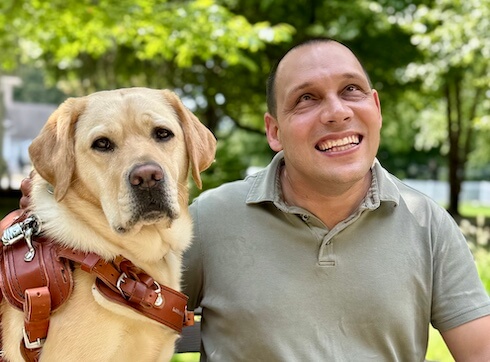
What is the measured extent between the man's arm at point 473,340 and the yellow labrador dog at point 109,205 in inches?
43.3

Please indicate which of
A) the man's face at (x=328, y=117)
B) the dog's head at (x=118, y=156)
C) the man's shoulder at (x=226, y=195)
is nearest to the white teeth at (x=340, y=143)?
the man's face at (x=328, y=117)

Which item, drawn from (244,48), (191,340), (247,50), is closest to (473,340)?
(191,340)

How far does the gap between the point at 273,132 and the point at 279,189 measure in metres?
0.30

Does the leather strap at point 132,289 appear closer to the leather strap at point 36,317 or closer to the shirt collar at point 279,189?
the leather strap at point 36,317

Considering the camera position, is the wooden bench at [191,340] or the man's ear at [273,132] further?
the wooden bench at [191,340]

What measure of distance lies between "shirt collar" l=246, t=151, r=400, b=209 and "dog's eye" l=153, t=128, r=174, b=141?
461 millimetres

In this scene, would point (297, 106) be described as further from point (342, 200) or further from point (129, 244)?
point (129, 244)

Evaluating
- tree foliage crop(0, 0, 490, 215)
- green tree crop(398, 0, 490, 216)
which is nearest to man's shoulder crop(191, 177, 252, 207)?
tree foliage crop(0, 0, 490, 215)

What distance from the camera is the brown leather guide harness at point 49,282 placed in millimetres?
1988

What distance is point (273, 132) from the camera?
2.79 m

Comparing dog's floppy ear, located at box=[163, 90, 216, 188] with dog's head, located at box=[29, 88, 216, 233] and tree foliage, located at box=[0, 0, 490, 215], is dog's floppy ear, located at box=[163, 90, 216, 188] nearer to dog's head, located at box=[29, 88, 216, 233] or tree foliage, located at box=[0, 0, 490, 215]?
dog's head, located at box=[29, 88, 216, 233]

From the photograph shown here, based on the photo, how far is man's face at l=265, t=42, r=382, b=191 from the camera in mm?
2404

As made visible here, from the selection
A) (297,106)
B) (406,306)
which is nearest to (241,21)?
(297,106)

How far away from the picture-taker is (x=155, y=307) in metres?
2.13
